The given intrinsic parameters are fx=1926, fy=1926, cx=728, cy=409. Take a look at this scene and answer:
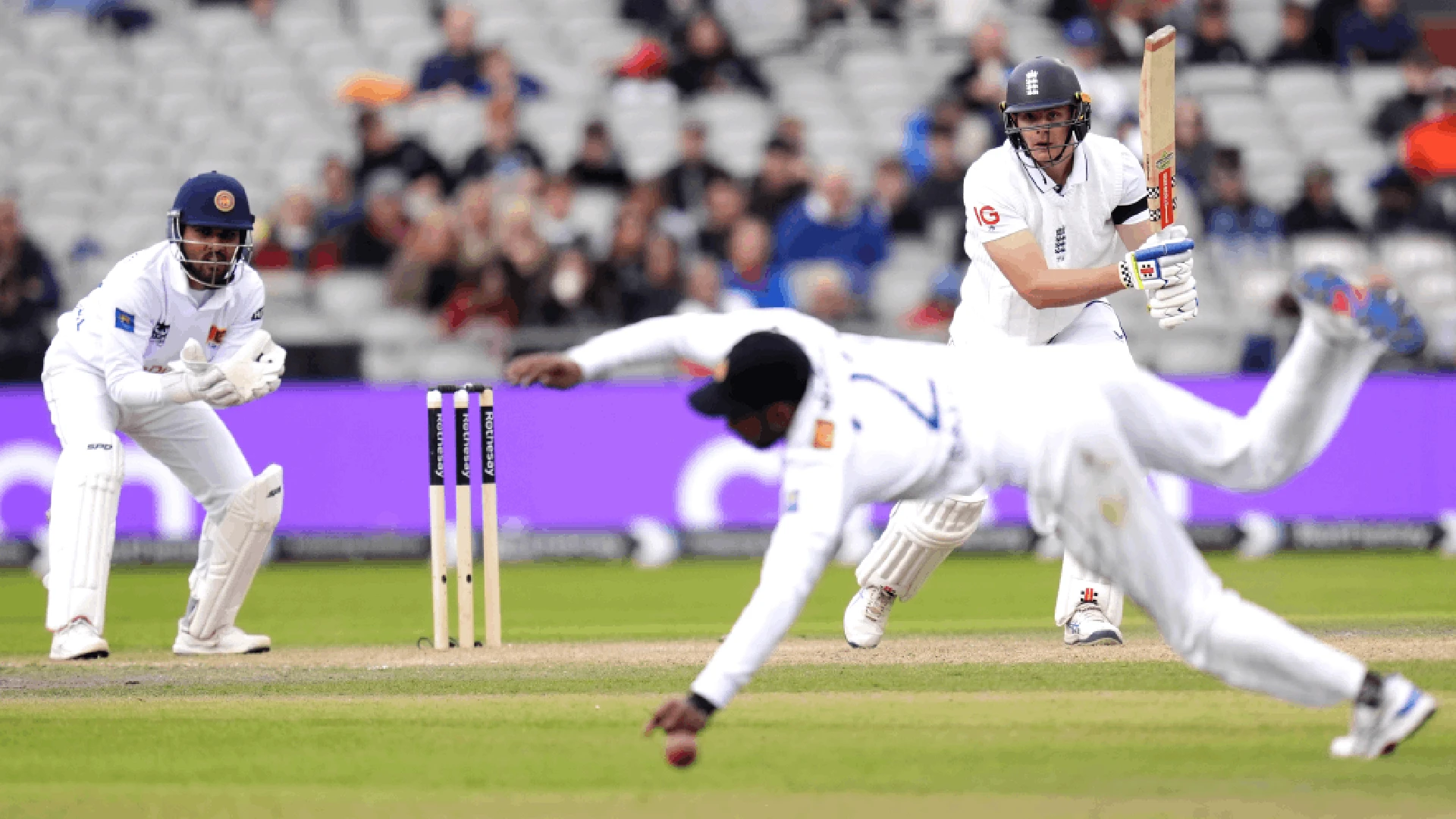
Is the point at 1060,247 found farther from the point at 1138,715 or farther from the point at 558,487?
the point at 558,487

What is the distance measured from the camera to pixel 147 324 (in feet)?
29.0

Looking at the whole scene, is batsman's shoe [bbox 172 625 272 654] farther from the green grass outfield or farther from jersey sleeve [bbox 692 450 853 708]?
jersey sleeve [bbox 692 450 853 708]

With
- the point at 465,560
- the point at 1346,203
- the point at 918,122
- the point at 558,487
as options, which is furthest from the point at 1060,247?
the point at 1346,203

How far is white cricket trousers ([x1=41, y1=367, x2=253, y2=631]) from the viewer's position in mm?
8797

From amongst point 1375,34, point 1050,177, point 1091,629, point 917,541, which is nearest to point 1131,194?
point 1050,177

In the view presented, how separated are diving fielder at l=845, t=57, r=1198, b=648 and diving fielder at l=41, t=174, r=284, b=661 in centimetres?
297

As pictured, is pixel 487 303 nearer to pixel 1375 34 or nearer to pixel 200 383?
pixel 200 383

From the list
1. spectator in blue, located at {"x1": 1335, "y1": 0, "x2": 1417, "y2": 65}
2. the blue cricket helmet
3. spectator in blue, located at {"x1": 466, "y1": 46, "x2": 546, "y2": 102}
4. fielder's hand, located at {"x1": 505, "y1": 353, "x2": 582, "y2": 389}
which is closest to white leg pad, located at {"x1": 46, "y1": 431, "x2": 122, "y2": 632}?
the blue cricket helmet

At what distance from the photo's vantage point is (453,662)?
27.3 ft

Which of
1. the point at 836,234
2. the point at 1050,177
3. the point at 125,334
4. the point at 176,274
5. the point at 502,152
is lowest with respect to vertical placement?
the point at 125,334

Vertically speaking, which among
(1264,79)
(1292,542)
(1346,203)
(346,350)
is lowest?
(1292,542)

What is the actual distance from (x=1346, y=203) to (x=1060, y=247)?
Answer: 402 inches

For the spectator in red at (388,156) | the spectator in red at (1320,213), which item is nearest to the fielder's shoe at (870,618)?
the spectator in red at (1320,213)

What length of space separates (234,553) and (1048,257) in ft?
13.2
